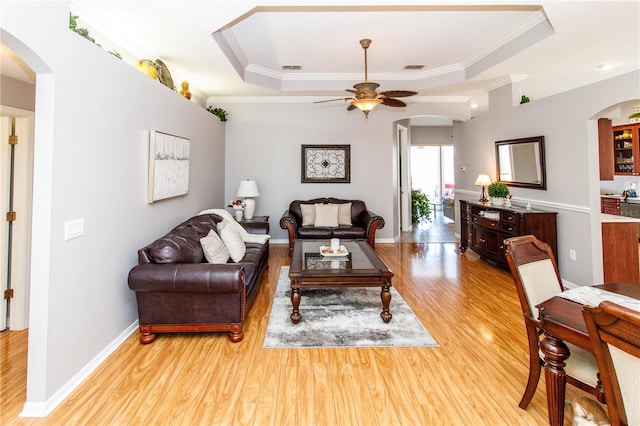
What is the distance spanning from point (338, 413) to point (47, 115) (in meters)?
2.51

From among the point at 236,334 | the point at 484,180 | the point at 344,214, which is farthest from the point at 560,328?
the point at 344,214

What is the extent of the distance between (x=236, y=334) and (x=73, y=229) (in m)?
1.45

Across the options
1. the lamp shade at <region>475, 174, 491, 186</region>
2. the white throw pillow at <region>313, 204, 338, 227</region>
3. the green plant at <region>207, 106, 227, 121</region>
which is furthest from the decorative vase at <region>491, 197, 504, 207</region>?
the green plant at <region>207, 106, 227, 121</region>

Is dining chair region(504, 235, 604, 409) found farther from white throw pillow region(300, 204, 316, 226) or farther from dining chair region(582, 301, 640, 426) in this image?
white throw pillow region(300, 204, 316, 226)

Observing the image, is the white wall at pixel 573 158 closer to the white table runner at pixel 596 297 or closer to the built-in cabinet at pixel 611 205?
the white table runner at pixel 596 297

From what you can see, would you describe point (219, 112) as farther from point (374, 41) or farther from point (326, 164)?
point (374, 41)

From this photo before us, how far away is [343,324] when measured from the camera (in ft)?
10.1

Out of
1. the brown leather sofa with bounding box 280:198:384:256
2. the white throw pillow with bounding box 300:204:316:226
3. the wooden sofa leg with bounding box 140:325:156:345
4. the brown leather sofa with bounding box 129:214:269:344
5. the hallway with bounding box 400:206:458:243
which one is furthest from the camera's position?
the hallway with bounding box 400:206:458:243

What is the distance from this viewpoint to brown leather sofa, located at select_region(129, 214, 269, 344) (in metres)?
2.61

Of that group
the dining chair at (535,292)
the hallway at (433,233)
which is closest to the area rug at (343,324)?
the dining chair at (535,292)

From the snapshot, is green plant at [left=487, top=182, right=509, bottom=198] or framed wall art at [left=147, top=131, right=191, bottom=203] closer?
framed wall art at [left=147, top=131, right=191, bottom=203]

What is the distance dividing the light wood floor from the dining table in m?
0.36

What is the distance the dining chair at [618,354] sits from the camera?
0.92 m

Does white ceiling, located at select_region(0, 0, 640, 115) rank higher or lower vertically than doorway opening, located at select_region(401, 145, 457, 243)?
higher
